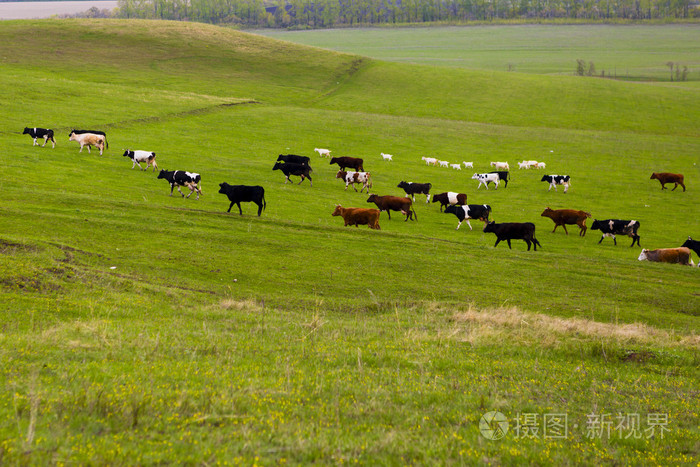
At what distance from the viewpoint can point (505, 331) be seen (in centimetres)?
1485

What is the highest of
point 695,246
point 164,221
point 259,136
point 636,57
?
point 636,57

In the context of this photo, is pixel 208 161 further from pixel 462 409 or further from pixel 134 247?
pixel 462 409

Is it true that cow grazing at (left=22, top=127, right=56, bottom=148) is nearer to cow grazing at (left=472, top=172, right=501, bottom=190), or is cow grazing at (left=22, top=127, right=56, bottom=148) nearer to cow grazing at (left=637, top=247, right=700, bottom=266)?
→ cow grazing at (left=472, top=172, right=501, bottom=190)

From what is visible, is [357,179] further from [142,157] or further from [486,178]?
[142,157]

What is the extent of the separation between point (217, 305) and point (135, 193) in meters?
19.7

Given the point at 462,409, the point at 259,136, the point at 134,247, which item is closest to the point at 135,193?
the point at 134,247

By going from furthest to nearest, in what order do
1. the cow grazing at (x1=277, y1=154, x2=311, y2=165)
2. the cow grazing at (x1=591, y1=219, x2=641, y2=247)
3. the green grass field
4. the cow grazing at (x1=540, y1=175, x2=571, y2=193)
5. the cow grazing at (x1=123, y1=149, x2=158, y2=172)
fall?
the cow grazing at (x1=540, y1=175, x2=571, y2=193), the cow grazing at (x1=277, y1=154, x2=311, y2=165), the cow grazing at (x1=123, y1=149, x2=158, y2=172), the cow grazing at (x1=591, y1=219, x2=641, y2=247), the green grass field

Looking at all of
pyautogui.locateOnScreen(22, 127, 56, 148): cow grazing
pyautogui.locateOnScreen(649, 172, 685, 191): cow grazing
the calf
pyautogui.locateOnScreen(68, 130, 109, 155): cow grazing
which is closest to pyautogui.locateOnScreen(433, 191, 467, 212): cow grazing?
the calf

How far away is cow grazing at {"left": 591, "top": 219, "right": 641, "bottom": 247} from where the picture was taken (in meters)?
33.6

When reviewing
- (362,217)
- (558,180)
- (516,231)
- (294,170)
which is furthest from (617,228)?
(294,170)

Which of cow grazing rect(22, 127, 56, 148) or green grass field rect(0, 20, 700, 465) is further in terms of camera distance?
cow grazing rect(22, 127, 56, 148)

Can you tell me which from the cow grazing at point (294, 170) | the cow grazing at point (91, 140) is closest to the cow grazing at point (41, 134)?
the cow grazing at point (91, 140)

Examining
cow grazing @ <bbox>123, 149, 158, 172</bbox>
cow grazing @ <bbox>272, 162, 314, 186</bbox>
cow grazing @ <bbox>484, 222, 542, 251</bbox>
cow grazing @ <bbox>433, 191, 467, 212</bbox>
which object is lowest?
cow grazing @ <bbox>484, 222, 542, 251</bbox>

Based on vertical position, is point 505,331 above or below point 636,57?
below
